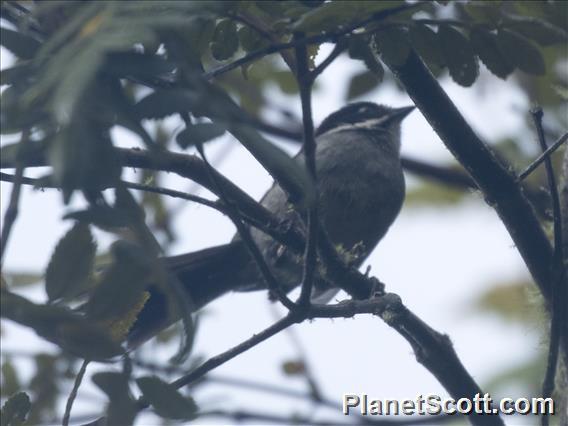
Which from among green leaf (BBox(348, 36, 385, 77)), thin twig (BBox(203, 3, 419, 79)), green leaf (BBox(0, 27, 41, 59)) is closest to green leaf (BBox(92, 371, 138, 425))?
green leaf (BBox(0, 27, 41, 59))

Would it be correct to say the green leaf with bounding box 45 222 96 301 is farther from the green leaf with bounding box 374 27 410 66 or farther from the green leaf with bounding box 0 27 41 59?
the green leaf with bounding box 374 27 410 66

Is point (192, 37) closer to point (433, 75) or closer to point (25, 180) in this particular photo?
point (25, 180)

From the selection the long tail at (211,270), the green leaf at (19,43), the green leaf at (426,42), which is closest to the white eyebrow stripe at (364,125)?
the long tail at (211,270)

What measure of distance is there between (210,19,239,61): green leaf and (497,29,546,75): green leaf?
67cm

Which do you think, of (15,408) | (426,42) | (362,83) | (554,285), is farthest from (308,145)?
(554,285)

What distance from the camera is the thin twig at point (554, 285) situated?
9.18 ft

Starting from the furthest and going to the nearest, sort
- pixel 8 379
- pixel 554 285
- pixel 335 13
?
pixel 8 379 < pixel 554 285 < pixel 335 13

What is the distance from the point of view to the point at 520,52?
8.25 ft

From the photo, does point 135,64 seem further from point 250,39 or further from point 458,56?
point 458,56

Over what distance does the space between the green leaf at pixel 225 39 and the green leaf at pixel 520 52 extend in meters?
0.67

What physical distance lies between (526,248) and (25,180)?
157cm

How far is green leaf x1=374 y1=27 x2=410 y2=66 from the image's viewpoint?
2301 mm

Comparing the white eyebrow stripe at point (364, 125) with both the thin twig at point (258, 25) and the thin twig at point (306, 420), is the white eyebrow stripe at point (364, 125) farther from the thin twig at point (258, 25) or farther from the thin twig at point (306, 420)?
the thin twig at point (258, 25)

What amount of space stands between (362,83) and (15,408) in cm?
150
